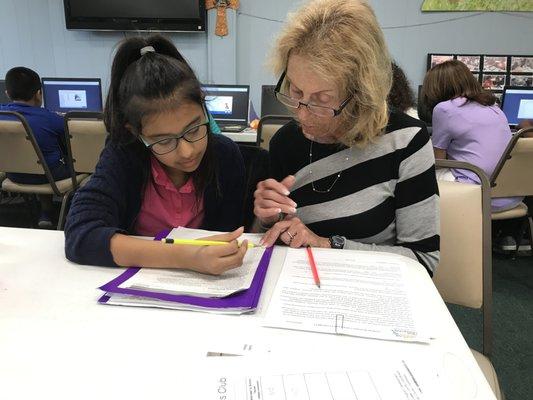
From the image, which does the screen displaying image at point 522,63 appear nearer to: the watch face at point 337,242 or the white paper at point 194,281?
the watch face at point 337,242

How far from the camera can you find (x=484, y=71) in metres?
4.42

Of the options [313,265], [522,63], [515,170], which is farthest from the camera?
[522,63]

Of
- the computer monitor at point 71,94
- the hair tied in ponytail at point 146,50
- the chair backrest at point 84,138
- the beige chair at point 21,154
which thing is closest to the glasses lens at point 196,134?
the hair tied in ponytail at point 146,50

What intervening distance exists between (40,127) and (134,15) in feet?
6.90

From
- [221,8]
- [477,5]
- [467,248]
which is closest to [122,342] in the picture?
[467,248]

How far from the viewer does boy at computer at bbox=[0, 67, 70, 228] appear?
9.21 ft

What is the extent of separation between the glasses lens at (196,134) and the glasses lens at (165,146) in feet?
0.09

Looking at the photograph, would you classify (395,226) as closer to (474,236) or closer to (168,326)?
(474,236)

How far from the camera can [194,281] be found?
2.53ft

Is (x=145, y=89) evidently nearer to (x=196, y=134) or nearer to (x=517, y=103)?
(x=196, y=134)

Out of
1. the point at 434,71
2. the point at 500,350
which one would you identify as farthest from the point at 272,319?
the point at 434,71

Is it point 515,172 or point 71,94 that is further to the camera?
point 71,94

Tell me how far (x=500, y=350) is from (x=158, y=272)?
1.55 meters

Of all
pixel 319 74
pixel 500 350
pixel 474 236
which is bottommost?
pixel 500 350
